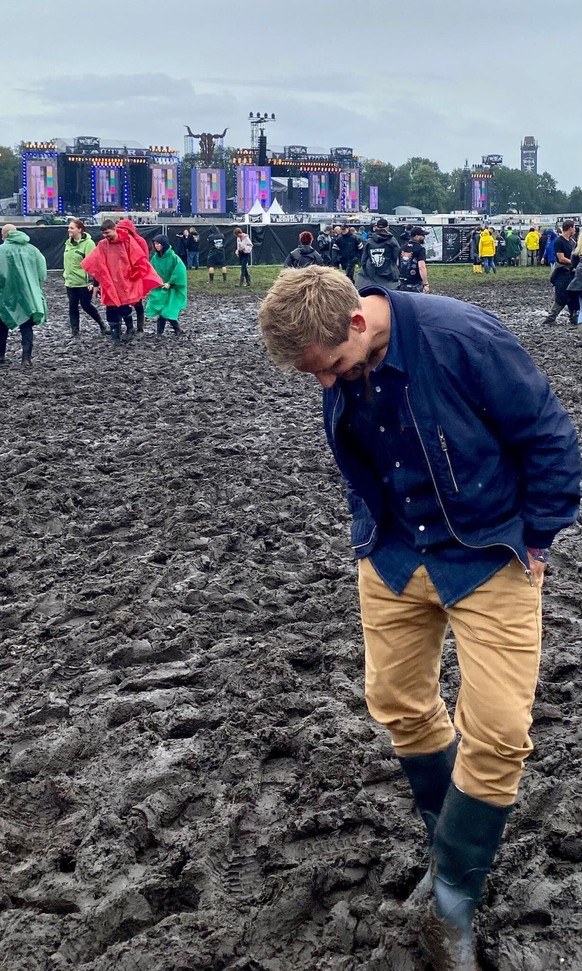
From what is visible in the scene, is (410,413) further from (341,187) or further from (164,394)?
(341,187)

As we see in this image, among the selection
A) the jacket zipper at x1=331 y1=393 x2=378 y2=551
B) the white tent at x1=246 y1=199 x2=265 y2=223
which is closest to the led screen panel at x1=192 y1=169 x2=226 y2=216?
the white tent at x1=246 y1=199 x2=265 y2=223

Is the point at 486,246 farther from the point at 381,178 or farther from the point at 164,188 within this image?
the point at 381,178

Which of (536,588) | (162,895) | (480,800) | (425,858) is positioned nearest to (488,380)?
(536,588)

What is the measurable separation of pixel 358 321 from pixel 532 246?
→ 38.7 m

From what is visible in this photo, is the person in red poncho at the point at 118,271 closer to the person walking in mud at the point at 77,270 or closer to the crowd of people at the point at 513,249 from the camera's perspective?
the person walking in mud at the point at 77,270

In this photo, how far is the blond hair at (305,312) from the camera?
9.23 feet

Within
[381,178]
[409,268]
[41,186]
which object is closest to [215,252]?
[409,268]

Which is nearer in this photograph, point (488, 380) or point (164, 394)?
point (488, 380)

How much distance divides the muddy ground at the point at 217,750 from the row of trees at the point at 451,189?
106318mm

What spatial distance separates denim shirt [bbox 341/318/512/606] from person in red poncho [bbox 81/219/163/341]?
14111 millimetres

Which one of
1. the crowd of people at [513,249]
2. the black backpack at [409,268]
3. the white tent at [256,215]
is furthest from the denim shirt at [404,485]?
the white tent at [256,215]

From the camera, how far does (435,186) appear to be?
380 feet

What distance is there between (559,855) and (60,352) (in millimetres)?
13950

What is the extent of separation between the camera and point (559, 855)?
3.63 meters
